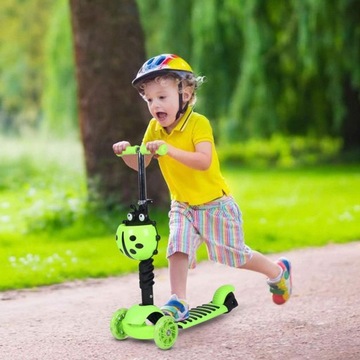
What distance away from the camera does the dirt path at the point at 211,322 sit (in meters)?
3.78

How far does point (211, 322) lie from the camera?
4355 mm

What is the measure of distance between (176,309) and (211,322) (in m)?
0.30

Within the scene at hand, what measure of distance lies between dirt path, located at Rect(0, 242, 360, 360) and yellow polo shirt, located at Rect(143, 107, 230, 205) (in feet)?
2.20

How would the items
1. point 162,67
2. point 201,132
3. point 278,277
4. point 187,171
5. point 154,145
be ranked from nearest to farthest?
point 154,145 < point 162,67 < point 201,132 < point 187,171 < point 278,277

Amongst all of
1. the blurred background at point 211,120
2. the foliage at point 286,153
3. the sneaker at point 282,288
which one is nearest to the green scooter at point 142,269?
the sneaker at point 282,288

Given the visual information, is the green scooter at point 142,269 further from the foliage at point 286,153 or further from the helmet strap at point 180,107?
the foliage at point 286,153

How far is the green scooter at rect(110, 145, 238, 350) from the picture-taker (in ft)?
12.5

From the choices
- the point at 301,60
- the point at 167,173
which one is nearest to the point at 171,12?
the point at 301,60

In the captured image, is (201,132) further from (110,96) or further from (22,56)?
(22,56)

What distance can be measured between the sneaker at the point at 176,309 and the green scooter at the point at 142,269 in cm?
→ 5

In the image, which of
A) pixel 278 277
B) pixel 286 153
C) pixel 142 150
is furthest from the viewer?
pixel 286 153

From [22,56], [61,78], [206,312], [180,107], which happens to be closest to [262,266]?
[206,312]

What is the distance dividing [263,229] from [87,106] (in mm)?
1944

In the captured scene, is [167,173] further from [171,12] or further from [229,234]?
[171,12]
